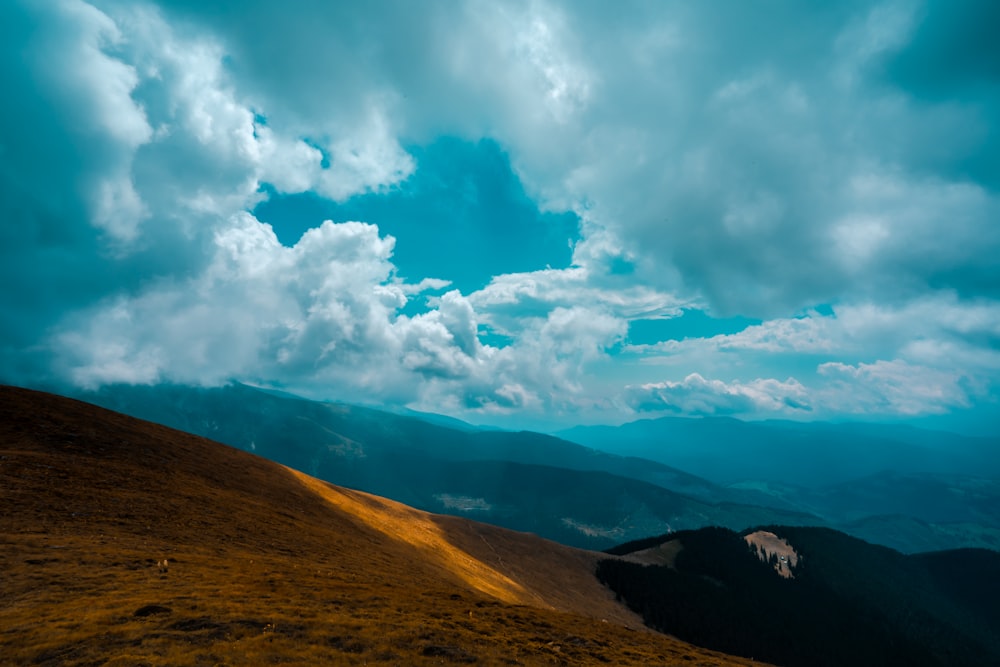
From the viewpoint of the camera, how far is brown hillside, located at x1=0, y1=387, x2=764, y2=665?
73.2 feet

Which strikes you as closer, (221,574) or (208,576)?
(208,576)

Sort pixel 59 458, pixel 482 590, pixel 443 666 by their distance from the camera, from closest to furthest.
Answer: pixel 443 666, pixel 59 458, pixel 482 590

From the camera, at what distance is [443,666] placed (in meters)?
23.4

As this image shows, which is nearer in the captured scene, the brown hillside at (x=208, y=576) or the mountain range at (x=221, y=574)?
the brown hillside at (x=208, y=576)

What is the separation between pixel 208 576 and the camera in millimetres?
31250

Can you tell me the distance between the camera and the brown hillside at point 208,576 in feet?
73.2

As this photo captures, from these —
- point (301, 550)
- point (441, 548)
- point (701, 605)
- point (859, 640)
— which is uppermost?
point (301, 550)

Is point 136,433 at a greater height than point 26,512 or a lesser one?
greater

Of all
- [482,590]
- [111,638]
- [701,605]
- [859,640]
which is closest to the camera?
[111,638]

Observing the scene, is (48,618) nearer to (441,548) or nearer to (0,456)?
(0,456)

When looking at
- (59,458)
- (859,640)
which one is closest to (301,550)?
(59,458)

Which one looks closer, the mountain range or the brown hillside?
the brown hillside

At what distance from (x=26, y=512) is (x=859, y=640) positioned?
28686 cm

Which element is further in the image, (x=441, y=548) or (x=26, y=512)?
(x=441, y=548)
